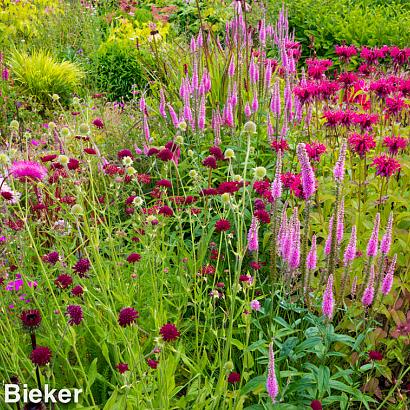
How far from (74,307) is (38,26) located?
7930mm

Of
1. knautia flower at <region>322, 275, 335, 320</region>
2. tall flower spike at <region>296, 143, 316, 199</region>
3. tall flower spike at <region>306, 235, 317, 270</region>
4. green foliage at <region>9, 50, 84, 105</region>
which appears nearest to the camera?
tall flower spike at <region>296, 143, 316, 199</region>

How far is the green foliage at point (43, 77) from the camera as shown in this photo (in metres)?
7.18

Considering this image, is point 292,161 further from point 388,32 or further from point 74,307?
point 388,32

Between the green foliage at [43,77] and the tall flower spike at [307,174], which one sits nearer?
the tall flower spike at [307,174]

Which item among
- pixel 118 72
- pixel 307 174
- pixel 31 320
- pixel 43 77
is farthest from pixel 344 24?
pixel 31 320

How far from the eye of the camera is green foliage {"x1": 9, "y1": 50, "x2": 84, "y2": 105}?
23.5 feet

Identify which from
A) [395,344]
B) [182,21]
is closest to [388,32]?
[182,21]

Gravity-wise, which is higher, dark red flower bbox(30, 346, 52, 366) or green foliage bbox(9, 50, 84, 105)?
dark red flower bbox(30, 346, 52, 366)

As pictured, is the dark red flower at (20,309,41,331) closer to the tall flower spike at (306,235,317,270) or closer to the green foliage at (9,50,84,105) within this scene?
the tall flower spike at (306,235,317,270)

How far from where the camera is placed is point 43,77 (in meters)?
7.13

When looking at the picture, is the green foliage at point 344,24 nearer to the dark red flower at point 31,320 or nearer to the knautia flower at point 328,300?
the knautia flower at point 328,300

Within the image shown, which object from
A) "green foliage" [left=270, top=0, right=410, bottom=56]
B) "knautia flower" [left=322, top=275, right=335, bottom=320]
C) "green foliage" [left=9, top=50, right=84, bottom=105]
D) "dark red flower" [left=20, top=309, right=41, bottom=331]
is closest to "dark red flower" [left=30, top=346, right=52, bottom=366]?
"dark red flower" [left=20, top=309, right=41, bottom=331]

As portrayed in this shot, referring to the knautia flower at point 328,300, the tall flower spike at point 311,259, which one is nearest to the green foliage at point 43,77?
the tall flower spike at point 311,259

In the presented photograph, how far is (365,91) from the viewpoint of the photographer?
14.0ft
